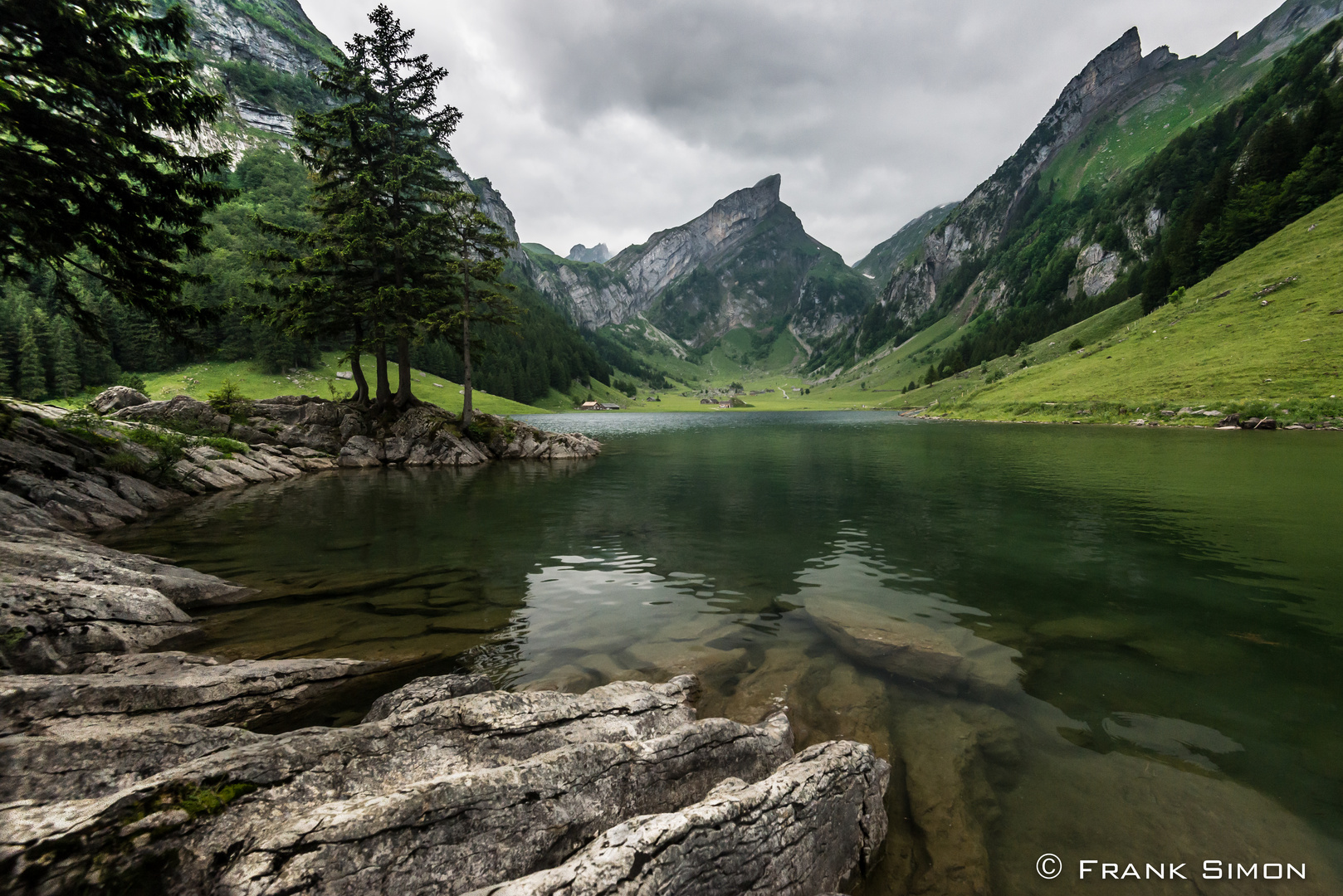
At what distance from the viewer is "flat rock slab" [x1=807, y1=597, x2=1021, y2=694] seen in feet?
30.7

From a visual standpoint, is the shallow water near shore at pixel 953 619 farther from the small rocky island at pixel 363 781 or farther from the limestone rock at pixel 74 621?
the small rocky island at pixel 363 781

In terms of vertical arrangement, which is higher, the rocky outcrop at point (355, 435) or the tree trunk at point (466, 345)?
the tree trunk at point (466, 345)

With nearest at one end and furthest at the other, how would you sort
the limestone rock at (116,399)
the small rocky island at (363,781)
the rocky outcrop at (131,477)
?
1. the small rocky island at (363,781)
2. the rocky outcrop at (131,477)
3. the limestone rock at (116,399)

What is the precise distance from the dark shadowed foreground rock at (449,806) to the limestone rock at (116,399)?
151 feet

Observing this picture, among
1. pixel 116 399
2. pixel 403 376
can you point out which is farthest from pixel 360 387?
pixel 116 399

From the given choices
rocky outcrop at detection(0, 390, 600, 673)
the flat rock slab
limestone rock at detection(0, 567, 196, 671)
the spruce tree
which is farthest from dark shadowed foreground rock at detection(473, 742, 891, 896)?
the spruce tree

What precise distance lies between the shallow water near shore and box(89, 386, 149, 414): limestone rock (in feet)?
60.8

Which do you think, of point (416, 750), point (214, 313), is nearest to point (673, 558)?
point (416, 750)

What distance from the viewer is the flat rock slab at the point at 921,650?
936cm

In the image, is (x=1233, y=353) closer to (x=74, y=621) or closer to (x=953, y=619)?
(x=953, y=619)

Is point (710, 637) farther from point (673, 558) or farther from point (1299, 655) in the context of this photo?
point (1299, 655)

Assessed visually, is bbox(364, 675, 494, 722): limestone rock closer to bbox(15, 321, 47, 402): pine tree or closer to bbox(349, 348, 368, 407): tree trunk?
bbox(349, 348, 368, 407): tree trunk

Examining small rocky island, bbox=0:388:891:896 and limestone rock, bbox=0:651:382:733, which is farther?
limestone rock, bbox=0:651:382:733

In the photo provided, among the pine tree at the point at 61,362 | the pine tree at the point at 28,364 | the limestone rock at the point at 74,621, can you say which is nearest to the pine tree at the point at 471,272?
the limestone rock at the point at 74,621
